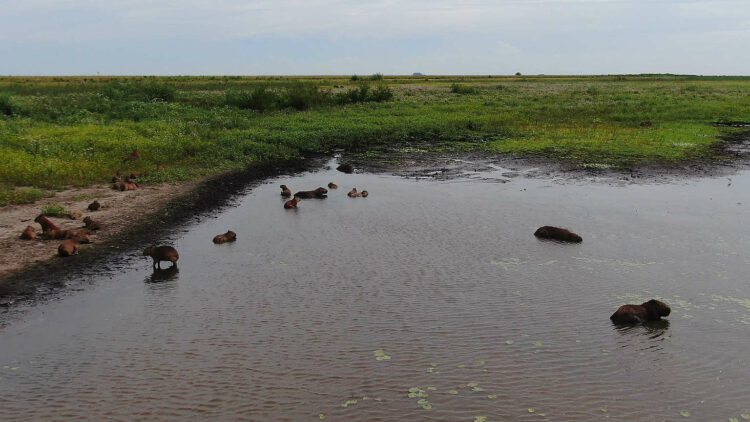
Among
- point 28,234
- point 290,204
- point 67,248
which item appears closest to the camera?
point 67,248

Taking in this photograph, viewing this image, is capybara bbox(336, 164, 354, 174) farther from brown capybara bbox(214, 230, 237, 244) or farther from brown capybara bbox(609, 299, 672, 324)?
brown capybara bbox(609, 299, 672, 324)

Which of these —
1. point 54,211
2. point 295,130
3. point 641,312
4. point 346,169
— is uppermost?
point 295,130

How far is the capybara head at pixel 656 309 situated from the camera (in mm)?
9016

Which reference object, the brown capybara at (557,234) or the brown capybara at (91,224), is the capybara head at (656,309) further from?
the brown capybara at (91,224)

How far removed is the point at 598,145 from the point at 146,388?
2506 centimetres

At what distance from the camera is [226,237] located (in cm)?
1324

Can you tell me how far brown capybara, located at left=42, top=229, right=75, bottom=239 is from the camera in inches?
488

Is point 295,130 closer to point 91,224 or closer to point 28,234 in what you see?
point 91,224

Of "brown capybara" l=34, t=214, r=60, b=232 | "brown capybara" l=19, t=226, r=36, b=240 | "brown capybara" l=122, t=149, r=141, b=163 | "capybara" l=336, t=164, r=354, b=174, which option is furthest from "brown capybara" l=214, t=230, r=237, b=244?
"capybara" l=336, t=164, r=354, b=174

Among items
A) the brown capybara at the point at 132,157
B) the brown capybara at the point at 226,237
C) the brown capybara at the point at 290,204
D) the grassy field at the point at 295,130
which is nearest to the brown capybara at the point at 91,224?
the brown capybara at the point at 226,237

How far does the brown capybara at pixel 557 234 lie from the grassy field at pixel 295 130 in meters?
10.5

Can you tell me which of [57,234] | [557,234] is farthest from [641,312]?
[57,234]

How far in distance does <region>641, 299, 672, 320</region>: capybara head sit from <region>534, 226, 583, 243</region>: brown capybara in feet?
14.0

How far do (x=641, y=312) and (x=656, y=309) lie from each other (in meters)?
0.25
